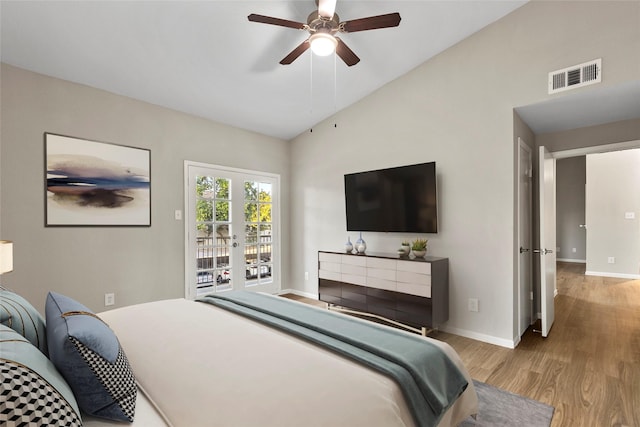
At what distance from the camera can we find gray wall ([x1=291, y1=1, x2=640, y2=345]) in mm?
2604

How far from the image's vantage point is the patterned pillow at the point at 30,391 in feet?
2.15

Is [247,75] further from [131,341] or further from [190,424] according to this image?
A: [190,424]

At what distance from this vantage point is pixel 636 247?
18.4ft

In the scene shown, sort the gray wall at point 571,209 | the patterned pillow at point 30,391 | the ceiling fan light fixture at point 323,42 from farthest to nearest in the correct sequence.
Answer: the gray wall at point 571,209
the ceiling fan light fixture at point 323,42
the patterned pillow at point 30,391

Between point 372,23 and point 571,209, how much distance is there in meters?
8.07

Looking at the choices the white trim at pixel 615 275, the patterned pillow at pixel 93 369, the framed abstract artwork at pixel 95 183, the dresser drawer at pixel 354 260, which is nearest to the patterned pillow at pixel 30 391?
the patterned pillow at pixel 93 369

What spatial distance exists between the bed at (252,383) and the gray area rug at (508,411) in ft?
1.19

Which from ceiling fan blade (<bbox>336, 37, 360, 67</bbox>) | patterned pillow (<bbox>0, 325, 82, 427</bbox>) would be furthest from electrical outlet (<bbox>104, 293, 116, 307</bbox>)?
ceiling fan blade (<bbox>336, 37, 360, 67</bbox>)

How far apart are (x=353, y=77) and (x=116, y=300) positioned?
Result: 3686mm

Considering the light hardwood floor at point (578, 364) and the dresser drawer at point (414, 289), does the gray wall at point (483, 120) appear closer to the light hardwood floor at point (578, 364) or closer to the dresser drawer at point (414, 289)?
the light hardwood floor at point (578, 364)

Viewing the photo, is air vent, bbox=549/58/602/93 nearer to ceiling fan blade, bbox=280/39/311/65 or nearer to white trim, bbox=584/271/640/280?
ceiling fan blade, bbox=280/39/311/65

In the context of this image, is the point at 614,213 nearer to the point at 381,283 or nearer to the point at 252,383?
the point at 381,283

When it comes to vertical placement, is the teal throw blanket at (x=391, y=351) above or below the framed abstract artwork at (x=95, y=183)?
below

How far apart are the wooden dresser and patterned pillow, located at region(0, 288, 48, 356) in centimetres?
285
